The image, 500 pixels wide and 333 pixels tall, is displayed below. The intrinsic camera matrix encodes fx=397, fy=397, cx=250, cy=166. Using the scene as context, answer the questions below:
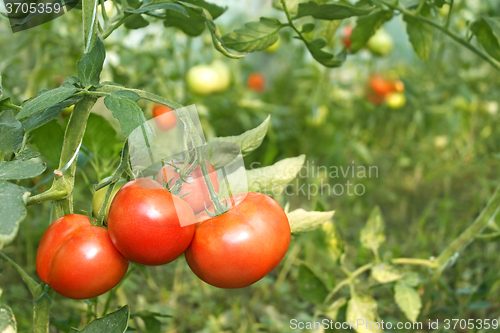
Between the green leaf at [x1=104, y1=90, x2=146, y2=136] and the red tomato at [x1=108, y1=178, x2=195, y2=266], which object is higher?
the green leaf at [x1=104, y1=90, x2=146, y2=136]

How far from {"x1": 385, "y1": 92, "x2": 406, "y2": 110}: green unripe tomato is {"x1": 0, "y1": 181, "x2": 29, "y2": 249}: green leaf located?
1664 millimetres

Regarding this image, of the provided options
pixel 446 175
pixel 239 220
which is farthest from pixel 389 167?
pixel 239 220

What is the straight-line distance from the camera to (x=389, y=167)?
1.75m

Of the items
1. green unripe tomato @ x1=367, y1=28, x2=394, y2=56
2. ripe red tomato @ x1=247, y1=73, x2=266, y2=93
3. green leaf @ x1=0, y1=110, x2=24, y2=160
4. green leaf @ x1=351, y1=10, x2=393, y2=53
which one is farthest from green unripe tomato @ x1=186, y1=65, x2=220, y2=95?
green leaf @ x1=0, y1=110, x2=24, y2=160

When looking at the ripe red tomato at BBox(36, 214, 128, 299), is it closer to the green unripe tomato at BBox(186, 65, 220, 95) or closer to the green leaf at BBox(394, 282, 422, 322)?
the green leaf at BBox(394, 282, 422, 322)

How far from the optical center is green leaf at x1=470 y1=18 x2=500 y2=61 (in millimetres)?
566

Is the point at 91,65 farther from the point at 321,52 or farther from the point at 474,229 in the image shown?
the point at 474,229

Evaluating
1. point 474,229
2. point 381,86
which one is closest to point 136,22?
point 474,229

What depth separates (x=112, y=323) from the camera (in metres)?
0.40

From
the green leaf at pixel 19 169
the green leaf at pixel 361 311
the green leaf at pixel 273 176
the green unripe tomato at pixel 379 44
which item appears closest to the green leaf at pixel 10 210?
the green leaf at pixel 19 169

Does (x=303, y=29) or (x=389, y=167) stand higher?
(x=303, y=29)

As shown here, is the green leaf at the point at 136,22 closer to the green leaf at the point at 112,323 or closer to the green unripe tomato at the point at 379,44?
the green leaf at the point at 112,323

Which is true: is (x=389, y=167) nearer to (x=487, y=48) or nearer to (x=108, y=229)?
(x=487, y=48)

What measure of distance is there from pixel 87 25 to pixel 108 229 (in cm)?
19
